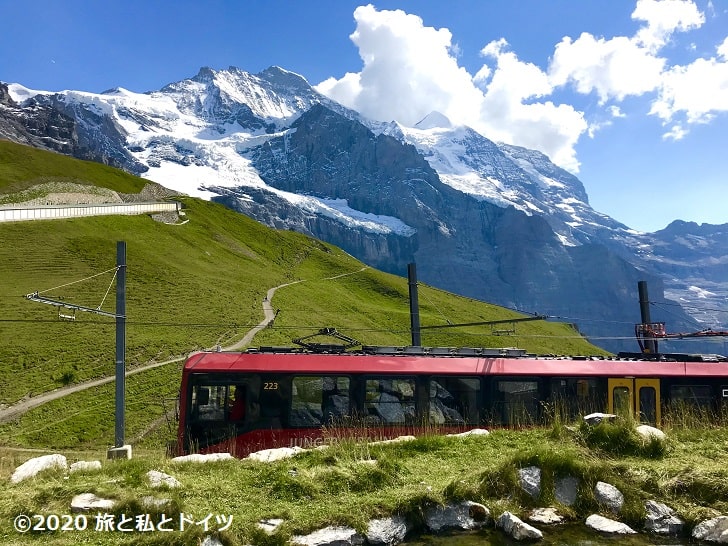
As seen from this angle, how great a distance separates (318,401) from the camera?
19469mm

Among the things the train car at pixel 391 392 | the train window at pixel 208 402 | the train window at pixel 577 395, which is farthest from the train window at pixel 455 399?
the train window at pixel 208 402

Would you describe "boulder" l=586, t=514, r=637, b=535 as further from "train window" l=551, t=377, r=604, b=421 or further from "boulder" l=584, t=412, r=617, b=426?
"train window" l=551, t=377, r=604, b=421

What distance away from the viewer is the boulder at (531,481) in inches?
437

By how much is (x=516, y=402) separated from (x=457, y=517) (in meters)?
11.5

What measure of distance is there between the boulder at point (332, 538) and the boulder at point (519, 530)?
2.76 meters

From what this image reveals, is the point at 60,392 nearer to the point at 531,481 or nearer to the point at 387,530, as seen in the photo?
the point at 387,530

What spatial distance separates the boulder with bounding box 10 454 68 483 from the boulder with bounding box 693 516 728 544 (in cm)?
1277

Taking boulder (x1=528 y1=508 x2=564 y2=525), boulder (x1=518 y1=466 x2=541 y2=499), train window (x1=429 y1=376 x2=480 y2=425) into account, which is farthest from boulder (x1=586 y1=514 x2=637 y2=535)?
train window (x1=429 y1=376 x2=480 y2=425)

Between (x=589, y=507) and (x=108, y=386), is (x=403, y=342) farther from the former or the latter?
(x=589, y=507)

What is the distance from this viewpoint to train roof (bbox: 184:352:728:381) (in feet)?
63.5

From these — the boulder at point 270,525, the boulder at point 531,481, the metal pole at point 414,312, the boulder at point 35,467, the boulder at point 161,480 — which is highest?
the metal pole at point 414,312

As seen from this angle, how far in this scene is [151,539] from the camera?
904 cm

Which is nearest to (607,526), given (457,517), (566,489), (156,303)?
(566,489)

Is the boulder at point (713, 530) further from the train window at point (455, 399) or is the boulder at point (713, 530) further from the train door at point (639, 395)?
the train door at point (639, 395)
